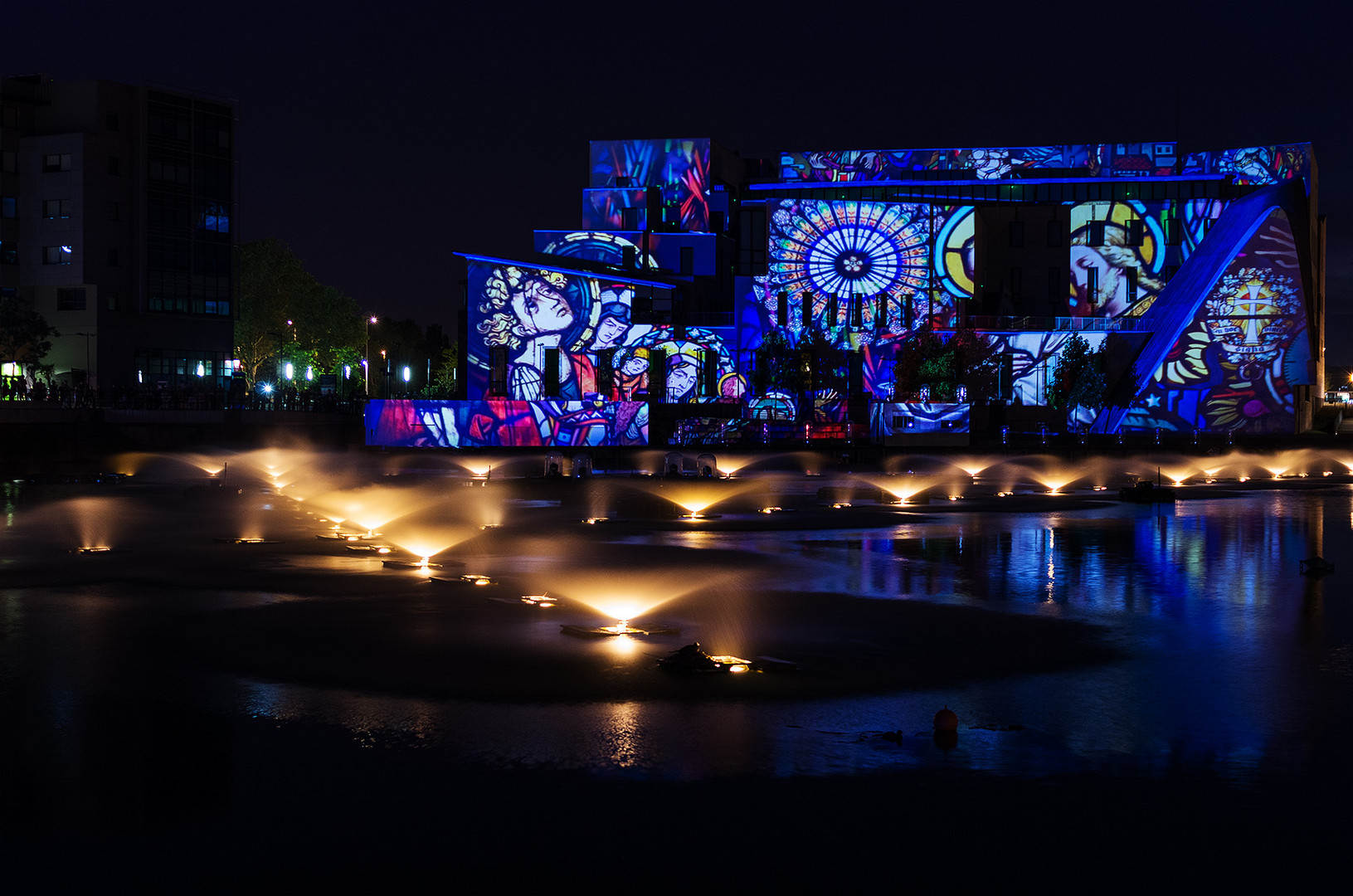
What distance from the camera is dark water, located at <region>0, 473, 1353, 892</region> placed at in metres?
7.72

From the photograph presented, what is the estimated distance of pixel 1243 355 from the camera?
276 feet

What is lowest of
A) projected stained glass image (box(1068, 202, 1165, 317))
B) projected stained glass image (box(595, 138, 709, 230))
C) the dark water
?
the dark water

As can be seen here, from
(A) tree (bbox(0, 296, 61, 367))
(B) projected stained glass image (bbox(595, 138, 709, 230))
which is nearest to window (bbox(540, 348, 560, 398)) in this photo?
(B) projected stained glass image (bbox(595, 138, 709, 230))

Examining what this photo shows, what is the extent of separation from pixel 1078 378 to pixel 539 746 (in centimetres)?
8592

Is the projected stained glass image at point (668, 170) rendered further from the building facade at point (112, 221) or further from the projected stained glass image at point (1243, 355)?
the projected stained glass image at point (1243, 355)

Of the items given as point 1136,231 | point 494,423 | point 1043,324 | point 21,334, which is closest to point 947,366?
point 1043,324

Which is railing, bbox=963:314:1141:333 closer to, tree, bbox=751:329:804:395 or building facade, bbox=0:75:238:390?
tree, bbox=751:329:804:395

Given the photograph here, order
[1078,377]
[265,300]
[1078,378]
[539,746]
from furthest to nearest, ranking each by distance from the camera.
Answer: [265,300]
[1078,378]
[1078,377]
[539,746]

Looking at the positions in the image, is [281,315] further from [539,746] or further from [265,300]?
[539,746]

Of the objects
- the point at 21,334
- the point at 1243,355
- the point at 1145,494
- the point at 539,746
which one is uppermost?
the point at 21,334

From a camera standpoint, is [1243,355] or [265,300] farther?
[265,300]

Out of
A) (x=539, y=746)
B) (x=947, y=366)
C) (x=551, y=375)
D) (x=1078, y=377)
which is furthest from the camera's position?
(x=1078, y=377)

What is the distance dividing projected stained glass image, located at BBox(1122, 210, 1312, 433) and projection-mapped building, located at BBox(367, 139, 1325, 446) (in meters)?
0.12

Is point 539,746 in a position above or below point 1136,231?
below
